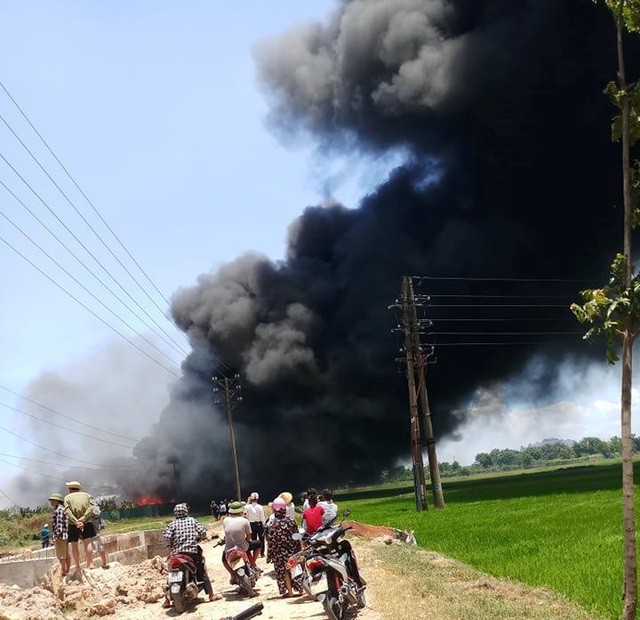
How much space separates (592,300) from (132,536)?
20190mm

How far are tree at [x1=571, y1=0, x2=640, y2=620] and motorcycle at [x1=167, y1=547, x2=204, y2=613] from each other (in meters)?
7.62

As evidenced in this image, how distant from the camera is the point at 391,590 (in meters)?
13.4

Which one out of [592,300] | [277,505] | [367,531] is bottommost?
[367,531]

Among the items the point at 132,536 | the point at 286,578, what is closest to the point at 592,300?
the point at 286,578

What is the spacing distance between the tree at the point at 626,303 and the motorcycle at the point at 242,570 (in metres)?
7.41

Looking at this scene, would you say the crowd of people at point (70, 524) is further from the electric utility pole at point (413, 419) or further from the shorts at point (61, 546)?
the electric utility pole at point (413, 419)

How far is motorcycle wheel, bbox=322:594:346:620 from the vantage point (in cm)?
1033

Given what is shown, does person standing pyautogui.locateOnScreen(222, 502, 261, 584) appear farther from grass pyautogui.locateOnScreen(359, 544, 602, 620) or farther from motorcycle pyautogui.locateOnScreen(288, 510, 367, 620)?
motorcycle pyautogui.locateOnScreen(288, 510, 367, 620)

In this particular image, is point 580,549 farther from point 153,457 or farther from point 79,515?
point 153,457

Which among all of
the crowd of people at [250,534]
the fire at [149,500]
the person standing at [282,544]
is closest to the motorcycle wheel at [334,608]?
the crowd of people at [250,534]

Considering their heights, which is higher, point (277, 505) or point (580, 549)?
point (277, 505)

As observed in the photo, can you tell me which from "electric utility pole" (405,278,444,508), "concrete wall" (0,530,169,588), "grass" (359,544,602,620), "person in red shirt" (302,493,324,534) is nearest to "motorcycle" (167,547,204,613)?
"person in red shirt" (302,493,324,534)

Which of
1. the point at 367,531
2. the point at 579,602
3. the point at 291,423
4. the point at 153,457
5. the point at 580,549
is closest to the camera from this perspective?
the point at 579,602

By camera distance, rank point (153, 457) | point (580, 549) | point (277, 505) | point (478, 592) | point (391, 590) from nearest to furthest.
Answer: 1. point (478, 592)
2. point (391, 590)
3. point (277, 505)
4. point (580, 549)
5. point (153, 457)
